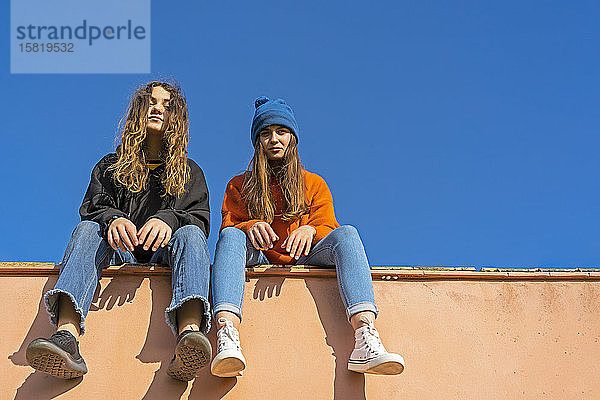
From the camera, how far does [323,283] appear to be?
2.69m

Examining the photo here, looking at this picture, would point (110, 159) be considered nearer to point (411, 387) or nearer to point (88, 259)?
point (88, 259)

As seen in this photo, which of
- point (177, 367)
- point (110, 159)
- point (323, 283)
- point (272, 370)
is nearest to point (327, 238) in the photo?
point (323, 283)

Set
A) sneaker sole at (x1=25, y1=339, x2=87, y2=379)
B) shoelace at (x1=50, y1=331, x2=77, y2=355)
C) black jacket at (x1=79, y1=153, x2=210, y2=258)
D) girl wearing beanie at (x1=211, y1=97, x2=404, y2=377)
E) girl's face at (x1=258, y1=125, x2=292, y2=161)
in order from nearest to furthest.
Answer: sneaker sole at (x1=25, y1=339, x2=87, y2=379)
shoelace at (x1=50, y1=331, x2=77, y2=355)
girl wearing beanie at (x1=211, y1=97, x2=404, y2=377)
black jacket at (x1=79, y1=153, x2=210, y2=258)
girl's face at (x1=258, y1=125, x2=292, y2=161)

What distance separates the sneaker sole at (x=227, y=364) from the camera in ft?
7.00

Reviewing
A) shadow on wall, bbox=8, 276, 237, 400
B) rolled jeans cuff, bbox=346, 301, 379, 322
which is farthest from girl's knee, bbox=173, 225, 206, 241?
rolled jeans cuff, bbox=346, 301, 379, 322

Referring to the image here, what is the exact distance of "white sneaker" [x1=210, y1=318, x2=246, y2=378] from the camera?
2141 mm

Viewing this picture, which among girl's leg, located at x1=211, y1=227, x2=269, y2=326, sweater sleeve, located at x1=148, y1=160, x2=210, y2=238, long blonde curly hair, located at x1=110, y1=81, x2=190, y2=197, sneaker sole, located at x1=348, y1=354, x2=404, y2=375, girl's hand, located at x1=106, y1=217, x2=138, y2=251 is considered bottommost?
sneaker sole, located at x1=348, y1=354, x2=404, y2=375

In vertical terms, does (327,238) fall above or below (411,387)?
above

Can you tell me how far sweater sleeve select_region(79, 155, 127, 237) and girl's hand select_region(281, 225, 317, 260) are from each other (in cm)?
66

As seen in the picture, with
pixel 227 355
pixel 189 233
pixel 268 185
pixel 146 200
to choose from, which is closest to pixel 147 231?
pixel 189 233

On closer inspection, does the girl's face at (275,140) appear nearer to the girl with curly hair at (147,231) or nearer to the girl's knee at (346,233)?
the girl with curly hair at (147,231)

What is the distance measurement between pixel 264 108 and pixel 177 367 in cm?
142

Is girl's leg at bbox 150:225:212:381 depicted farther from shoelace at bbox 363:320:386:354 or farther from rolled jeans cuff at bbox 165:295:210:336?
shoelace at bbox 363:320:386:354

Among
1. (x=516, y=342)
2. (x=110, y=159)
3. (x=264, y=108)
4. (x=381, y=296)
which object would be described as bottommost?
(x=516, y=342)
